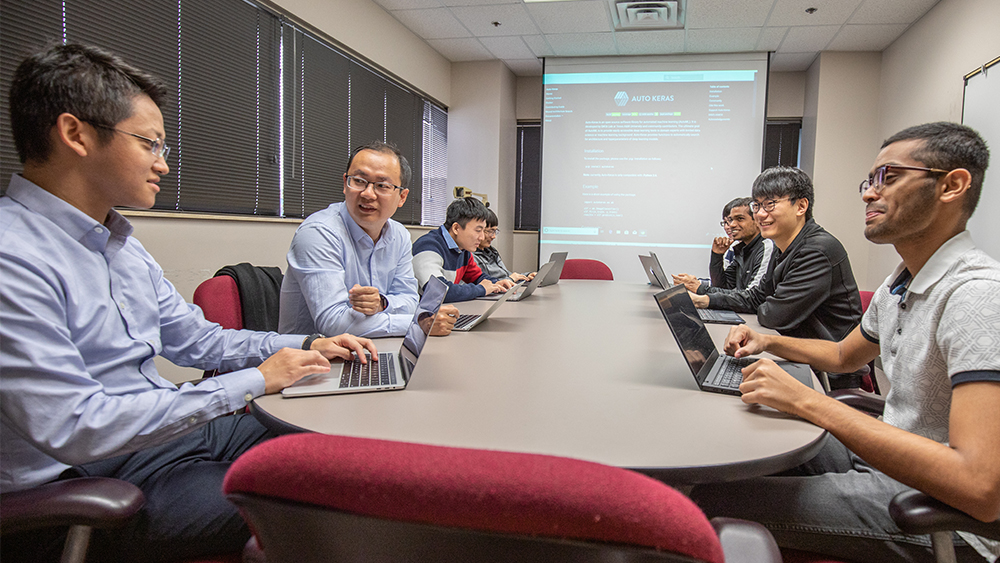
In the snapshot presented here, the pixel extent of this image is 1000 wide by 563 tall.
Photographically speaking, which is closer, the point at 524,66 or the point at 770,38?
the point at 770,38

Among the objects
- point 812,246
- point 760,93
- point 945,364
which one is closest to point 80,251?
point 945,364

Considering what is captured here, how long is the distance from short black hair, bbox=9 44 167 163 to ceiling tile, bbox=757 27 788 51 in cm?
526

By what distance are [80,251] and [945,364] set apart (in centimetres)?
172

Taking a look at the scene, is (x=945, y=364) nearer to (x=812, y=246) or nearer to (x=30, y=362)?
(x=812, y=246)

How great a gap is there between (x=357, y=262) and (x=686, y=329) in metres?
1.25

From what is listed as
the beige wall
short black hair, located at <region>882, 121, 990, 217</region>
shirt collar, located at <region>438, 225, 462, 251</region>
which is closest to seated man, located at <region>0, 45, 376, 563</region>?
short black hair, located at <region>882, 121, 990, 217</region>

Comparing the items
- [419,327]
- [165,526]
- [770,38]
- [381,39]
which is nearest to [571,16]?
[381,39]

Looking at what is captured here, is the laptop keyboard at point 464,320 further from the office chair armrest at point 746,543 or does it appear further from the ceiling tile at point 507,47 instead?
the ceiling tile at point 507,47

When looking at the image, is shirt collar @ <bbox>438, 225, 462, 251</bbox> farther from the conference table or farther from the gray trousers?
the gray trousers

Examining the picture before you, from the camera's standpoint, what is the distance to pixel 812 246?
2.09 meters

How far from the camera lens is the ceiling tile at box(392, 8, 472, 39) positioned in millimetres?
4790

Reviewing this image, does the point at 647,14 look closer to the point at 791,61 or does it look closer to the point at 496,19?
the point at 496,19

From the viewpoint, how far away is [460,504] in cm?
39

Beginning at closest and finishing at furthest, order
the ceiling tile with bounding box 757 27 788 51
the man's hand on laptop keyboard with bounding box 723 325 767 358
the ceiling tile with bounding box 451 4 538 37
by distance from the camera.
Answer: the man's hand on laptop keyboard with bounding box 723 325 767 358 → the ceiling tile with bounding box 451 4 538 37 → the ceiling tile with bounding box 757 27 788 51
